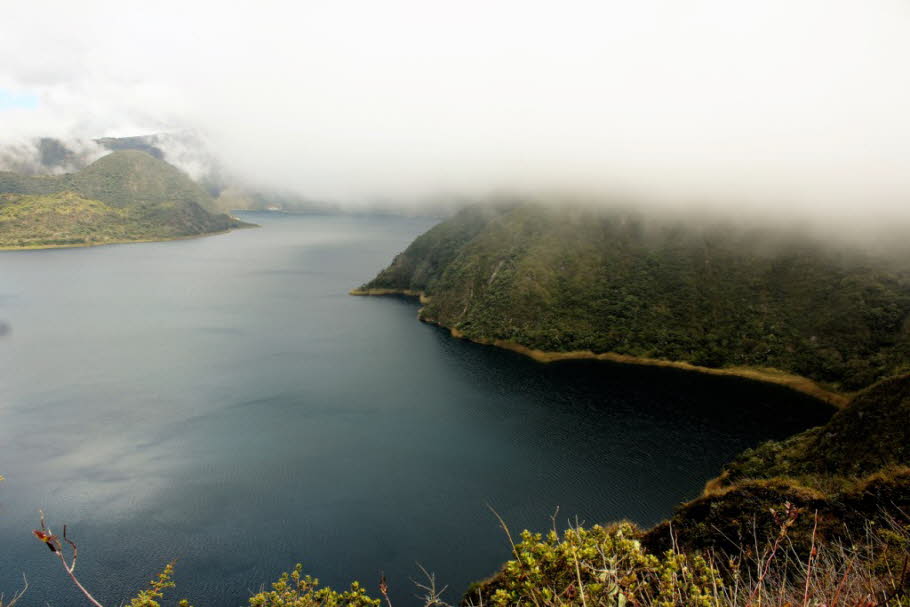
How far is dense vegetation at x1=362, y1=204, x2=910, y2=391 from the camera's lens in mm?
93625

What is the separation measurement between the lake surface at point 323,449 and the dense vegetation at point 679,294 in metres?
9.94

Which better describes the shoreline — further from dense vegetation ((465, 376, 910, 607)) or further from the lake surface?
dense vegetation ((465, 376, 910, 607))

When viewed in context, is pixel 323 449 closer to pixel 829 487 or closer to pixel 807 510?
pixel 807 510

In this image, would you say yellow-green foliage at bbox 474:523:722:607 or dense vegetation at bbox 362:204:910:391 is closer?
yellow-green foliage at bbox 474:523:722:607

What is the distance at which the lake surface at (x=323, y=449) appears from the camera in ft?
167

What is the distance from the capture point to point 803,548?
35031mm

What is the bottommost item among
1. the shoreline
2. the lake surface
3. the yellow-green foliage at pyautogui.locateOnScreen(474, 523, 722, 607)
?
the lake surface

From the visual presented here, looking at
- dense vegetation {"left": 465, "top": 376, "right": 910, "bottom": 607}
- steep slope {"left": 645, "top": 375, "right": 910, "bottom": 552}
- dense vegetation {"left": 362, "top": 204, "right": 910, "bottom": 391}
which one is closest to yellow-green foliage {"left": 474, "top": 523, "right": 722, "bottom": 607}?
dense vegetation {"left": 465, "top": 376, "right": 910, "bottom": 607}

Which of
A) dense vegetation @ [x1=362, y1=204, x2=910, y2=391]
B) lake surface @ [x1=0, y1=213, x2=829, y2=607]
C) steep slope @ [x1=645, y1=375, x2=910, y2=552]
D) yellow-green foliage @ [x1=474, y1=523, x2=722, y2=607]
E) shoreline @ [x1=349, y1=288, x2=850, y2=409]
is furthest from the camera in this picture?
dense vegetation @ [x1=362, y1=204, x2=910, y2=391]

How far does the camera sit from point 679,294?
118m

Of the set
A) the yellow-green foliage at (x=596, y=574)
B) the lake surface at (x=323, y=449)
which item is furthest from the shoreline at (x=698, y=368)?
the yellow-green foliage at (x=596, y=574)

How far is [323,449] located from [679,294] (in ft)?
313

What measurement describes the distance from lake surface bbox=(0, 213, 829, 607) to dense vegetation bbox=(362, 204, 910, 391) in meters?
9.94

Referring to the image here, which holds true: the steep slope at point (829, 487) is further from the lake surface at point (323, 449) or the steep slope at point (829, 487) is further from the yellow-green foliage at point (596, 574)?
the yellow-green foliage at point (596, 574)
